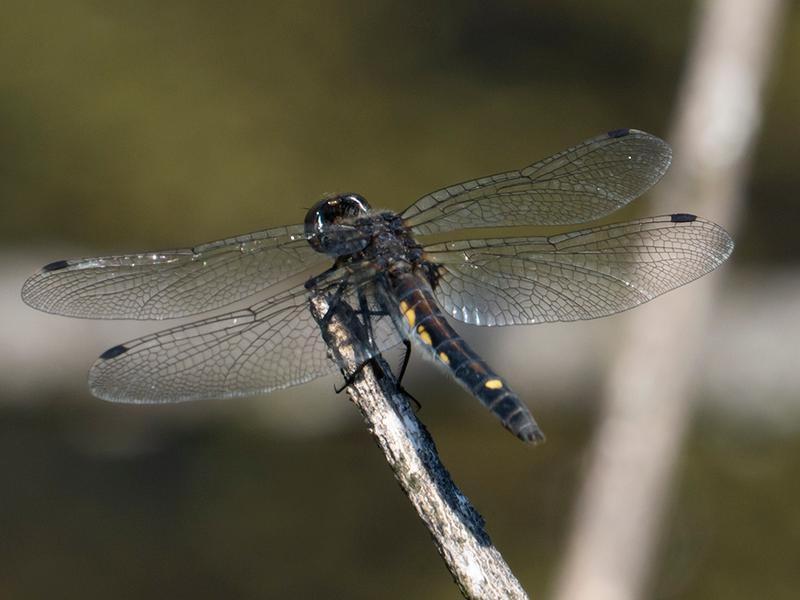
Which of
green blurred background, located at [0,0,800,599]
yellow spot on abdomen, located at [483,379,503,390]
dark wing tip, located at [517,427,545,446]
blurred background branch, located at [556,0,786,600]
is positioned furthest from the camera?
green blurred background, located at [0,0,800,599]

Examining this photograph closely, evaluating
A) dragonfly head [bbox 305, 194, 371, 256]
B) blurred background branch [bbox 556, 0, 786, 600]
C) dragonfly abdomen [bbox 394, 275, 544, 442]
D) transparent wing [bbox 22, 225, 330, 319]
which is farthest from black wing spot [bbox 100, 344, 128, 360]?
blurred background branch [bbox 556, 0, 786, 600]

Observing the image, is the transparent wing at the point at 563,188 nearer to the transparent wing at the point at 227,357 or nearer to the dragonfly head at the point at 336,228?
the dragonfly head at the point at 336,228

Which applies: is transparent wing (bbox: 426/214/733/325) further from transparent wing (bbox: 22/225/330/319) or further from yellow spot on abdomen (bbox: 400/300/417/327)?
transparent wing (bbox: 22/225/330/319)

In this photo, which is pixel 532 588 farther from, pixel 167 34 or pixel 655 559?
pixel 167 34

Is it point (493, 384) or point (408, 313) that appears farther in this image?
point (408, 313)

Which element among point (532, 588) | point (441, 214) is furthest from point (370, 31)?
point (441, 214)

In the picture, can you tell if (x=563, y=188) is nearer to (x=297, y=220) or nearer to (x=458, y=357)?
(x=458, y=357)

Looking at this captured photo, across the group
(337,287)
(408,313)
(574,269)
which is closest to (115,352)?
(337,287)
